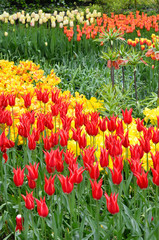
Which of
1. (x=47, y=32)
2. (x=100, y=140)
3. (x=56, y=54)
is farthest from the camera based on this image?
(x=47, y=32)

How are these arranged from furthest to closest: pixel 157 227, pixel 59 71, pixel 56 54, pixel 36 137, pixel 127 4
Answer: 1. pixel 127 4
2. pixel 56 54
3. pixel 59 71
4. pixel 36 137
5. pixel 157 227

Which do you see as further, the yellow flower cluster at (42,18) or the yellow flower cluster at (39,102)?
the yellow flower cluster at (42,18)

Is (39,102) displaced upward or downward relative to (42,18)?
downward

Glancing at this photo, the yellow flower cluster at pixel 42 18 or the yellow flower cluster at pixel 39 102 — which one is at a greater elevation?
the yellow flower cluster at pixel 42 18

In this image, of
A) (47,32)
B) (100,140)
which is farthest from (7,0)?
(100,140)

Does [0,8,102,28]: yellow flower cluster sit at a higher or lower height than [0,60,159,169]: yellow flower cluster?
higher

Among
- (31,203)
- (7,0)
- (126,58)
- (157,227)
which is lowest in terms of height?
(157,227)

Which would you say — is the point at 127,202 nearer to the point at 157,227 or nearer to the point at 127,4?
the point at 157,227

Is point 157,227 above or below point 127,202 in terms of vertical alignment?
above

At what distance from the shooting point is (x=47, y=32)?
307 inches

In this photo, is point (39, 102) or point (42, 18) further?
point (42, 18)

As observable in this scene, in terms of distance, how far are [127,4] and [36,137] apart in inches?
542

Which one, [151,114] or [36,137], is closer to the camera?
[36,137]

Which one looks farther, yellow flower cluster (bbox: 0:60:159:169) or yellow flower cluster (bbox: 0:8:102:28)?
yellow flower cluster (bbox: 0:8:102:28)
